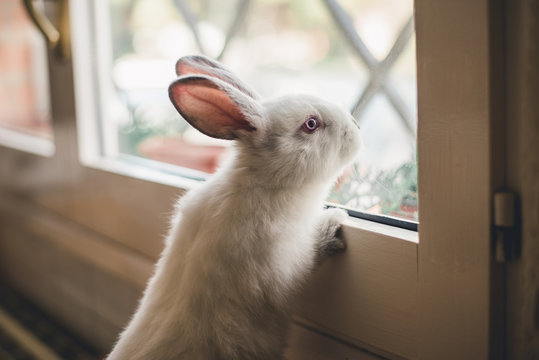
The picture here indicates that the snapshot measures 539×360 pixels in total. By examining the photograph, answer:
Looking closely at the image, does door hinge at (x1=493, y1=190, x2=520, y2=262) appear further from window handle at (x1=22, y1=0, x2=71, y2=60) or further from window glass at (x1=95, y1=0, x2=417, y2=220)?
window handle at (x1=22, y1=0, x2=71, y2=60)

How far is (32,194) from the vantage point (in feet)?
4.66

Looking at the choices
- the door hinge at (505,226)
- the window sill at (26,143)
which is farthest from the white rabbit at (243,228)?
the window sill at (26,143)

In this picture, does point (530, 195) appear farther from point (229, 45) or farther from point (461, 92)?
point (229, 45)

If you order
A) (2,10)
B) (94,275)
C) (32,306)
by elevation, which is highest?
(2,10)

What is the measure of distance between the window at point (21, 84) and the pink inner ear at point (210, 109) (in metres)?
0.91

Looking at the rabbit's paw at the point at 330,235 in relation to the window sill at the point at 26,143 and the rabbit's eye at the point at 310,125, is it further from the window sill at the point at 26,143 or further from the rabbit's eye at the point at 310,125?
the window sill at the point at 26,143

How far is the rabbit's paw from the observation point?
0.69 meters

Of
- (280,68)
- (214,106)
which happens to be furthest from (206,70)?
(280,68)

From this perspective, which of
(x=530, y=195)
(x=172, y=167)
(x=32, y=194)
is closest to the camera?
(x=530, y=195)

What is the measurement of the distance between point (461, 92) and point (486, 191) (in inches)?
4.1

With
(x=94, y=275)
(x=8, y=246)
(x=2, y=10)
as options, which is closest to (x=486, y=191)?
(x=94, y=275)

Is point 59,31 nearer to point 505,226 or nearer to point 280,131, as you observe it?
point 280,131

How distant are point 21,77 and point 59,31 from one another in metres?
0.52

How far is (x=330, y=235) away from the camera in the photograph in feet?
2.32
